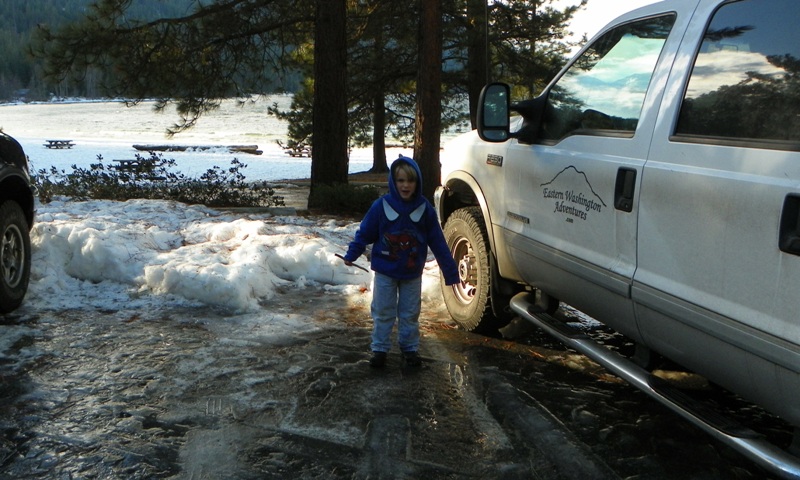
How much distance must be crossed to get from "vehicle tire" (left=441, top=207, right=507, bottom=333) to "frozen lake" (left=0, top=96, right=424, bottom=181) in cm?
957

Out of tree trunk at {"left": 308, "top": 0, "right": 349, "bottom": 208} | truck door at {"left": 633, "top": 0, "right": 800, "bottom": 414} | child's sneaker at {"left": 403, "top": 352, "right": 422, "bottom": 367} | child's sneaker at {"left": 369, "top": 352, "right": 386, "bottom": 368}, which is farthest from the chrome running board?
tree trunk at {"left": 308, "top": 0, "right": 349, "bottom": 208}

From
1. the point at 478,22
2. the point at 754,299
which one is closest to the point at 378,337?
the point at 754,299

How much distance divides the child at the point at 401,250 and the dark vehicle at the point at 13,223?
8.40 feet

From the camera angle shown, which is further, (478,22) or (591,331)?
(478,22)

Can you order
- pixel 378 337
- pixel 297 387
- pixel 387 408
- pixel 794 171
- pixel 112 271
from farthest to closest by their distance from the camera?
pixel 112 271 < pixel 378 337 < pixel 297 387 < pixel 387 408 < pixel 794 171

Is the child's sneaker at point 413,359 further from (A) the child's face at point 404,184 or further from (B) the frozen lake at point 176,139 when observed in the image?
(B) the frozen lake at point 176,139

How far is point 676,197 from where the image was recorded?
10.6ft

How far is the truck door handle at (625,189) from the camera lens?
3.57 m

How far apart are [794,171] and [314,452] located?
235 centimetres

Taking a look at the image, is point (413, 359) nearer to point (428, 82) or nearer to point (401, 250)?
point (401, 250)

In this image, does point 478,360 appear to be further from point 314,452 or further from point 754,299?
point 754,299

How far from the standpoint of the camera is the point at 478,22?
53.3 feet

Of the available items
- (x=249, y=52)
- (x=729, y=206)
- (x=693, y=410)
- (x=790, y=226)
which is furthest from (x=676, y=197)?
(x=249, y=52)

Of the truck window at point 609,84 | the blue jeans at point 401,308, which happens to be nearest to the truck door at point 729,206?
the truck window at point 609,84
